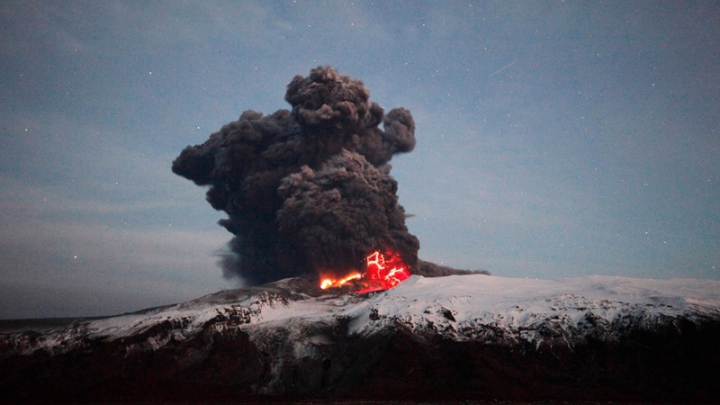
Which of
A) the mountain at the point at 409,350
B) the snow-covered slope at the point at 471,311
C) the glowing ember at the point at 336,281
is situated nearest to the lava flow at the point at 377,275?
the glowing ember at the point at 336,281

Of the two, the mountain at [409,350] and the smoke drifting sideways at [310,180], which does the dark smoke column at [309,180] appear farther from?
the mountain at [409,350]

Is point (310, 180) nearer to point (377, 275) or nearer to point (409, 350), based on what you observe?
point (377, 275)

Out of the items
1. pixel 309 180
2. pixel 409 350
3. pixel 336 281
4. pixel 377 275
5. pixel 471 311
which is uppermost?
pixel 309 180

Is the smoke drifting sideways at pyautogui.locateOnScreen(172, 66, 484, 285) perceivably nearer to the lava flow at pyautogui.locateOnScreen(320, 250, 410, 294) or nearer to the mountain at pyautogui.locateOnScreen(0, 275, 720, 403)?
the lava flow at pyautogui.locateOnScreen(320, 250, 410, 294)

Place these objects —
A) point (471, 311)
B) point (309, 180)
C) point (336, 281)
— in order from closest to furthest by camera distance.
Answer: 1. point (471, 311)
2. point (336, 281)
3. point (309, 180)

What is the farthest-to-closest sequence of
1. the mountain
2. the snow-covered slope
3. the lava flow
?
the lava flow
the snow-covered slope
the mountain

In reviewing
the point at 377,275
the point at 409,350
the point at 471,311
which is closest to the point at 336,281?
the point at 377,275

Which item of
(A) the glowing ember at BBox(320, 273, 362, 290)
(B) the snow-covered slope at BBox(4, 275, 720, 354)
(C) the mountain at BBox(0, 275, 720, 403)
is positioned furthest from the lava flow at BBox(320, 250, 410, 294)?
(C) the mountain at BBox(0, 275, 720, 403)
